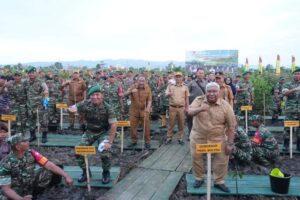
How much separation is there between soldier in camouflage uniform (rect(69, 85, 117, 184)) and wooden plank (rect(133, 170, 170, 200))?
691 mm

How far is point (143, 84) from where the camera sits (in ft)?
26.7

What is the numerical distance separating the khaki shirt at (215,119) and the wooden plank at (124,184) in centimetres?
159

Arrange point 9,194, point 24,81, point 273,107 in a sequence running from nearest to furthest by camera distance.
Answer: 1. point 9,194
2. point 24,81
3. point 273,107

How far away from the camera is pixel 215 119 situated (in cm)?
510

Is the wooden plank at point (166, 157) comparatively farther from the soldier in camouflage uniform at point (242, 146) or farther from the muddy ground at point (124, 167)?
the soldier in camouflage uniform at point (242, 146)

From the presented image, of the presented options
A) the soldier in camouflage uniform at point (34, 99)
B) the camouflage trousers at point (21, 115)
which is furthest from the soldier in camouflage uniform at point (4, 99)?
the soldier in camouflage uniform at point (34, 99)

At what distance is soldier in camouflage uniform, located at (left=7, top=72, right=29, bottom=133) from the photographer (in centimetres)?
864

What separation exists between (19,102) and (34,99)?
0.44m

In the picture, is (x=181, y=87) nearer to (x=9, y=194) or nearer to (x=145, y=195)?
(x=145, y=195)

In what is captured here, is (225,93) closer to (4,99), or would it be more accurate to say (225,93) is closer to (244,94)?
(244,94)

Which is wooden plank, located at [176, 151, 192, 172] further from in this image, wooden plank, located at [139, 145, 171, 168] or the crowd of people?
the crowd of people

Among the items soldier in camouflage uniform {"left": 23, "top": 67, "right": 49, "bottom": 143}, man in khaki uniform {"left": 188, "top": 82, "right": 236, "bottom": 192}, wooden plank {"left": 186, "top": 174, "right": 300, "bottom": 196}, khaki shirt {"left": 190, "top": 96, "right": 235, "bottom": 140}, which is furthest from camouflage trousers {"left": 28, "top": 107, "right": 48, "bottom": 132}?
khaki shirt {"left": 190, "top": 96, "right": 235, "bottom": 140}

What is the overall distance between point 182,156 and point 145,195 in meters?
2.47

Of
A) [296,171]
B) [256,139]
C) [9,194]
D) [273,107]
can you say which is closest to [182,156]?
[256,139]
